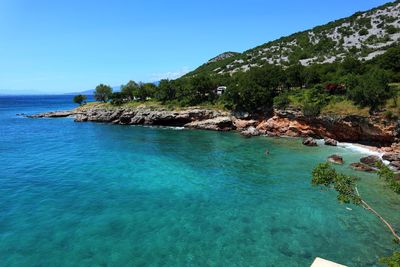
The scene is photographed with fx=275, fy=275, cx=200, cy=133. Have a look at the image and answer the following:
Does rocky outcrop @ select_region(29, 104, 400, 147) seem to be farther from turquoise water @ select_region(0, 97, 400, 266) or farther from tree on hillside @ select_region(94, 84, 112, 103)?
tree on hillside @ select_region(94, 84, 112, 103)

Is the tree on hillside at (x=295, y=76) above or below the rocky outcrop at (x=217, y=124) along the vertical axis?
above

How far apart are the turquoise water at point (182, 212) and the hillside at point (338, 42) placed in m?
73.0

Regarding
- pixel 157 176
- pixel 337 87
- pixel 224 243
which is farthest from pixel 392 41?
pixel 224 243

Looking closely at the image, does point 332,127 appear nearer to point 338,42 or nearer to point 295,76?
point 295,76

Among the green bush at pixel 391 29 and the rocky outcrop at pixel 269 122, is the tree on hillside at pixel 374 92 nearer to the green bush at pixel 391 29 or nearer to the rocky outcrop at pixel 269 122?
the rocky outcrop at pixel 269 122

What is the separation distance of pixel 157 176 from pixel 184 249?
1787 centimetres

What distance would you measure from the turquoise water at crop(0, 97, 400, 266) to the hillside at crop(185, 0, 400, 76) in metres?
73.0

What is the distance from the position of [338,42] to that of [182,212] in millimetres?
122404

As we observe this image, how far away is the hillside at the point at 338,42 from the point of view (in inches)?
4097

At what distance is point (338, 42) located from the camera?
120m

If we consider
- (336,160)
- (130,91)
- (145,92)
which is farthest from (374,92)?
(130,91)

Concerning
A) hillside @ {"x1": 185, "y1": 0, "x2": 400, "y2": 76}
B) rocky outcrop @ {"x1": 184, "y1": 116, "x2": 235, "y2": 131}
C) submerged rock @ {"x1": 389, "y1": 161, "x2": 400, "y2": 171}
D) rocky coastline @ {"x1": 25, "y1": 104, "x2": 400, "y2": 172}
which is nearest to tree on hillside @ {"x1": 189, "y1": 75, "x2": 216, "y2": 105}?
rocky coastline @ {"x1": 25, "y1": 104, "x2": 400, "y2": 172}

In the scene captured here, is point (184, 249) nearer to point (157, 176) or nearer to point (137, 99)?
point (157, 176)

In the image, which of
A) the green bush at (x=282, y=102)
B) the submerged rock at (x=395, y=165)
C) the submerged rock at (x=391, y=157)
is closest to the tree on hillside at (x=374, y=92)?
the submerged rock at (x=391, y=157)
